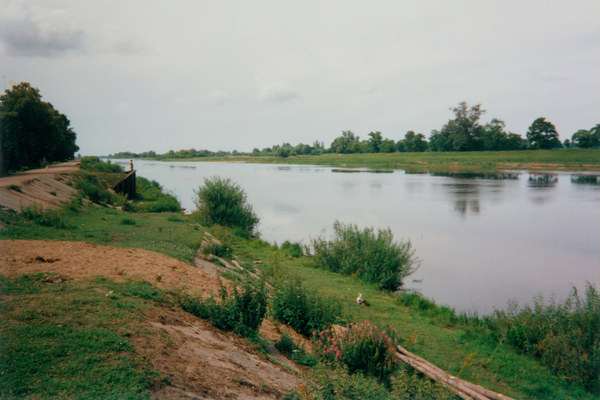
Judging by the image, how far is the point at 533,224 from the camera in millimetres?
25406

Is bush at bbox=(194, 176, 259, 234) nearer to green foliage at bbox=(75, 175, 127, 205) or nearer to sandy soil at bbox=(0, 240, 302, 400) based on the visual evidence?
green foliage at bbox=(75, 175, 127, 205)

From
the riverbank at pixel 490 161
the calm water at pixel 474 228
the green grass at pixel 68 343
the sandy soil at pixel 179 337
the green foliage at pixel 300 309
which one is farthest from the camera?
the riverbank at pixel 490 161

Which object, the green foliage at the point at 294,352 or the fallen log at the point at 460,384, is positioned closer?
the fallen log at the point at 460,384

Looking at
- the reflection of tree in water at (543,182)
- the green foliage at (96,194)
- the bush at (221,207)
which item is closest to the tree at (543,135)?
the reflection of tree in water at (543,182)

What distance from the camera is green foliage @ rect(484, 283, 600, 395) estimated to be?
269 inches

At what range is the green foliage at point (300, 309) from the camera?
7846 mm

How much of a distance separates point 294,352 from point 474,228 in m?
21.5

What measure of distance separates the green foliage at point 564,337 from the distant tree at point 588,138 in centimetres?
9172

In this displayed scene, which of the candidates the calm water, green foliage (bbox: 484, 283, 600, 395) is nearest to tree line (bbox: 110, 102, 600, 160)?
the calm water

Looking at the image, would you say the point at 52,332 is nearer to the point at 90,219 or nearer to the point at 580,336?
the point at 580,336

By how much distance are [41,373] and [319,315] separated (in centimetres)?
544

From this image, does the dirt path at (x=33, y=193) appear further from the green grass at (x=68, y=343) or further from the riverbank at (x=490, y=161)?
the riverbank at (x=490, y=161)

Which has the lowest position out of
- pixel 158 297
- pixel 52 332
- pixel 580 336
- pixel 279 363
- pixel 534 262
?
pixel 534 262

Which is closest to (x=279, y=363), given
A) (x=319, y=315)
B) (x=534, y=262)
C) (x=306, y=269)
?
(x=319, y=315)
